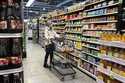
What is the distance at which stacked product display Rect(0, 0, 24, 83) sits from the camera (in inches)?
87.8

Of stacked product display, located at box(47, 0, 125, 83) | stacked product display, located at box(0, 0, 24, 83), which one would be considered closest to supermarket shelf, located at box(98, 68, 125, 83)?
stacked product display, located at box(47, 0, 125, 83)

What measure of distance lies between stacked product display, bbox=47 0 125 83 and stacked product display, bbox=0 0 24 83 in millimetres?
1574

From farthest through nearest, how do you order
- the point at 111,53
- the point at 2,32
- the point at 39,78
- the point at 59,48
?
the point at 59,48 < the point at 39,78 < the point at 111,53 < the point at 2,32

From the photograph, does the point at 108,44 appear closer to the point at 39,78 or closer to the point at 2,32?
the point at 2,32

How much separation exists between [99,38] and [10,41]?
3.67 meters

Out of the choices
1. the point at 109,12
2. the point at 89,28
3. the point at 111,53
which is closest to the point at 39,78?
the point at 89,28

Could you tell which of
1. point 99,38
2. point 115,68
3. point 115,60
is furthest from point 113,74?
point 99,38

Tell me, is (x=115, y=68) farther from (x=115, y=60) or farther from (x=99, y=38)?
(x=99, y=38)

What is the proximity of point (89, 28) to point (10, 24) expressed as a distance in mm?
4481

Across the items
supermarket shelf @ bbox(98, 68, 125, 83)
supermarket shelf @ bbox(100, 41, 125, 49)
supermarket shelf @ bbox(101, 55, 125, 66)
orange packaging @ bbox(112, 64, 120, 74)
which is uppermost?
supermarket shelf @ bbox(100, 41, 125, 49)

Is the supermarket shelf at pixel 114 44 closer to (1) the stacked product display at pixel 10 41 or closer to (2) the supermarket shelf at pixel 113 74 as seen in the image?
(2) the supermarket shelf at pixel 113 74

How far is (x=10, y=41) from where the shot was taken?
2355 millimetres

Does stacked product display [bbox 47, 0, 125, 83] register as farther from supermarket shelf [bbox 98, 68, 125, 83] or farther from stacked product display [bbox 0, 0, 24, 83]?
stacked product display [bbox 0, 0, 24, 83]

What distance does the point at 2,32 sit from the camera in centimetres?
220
